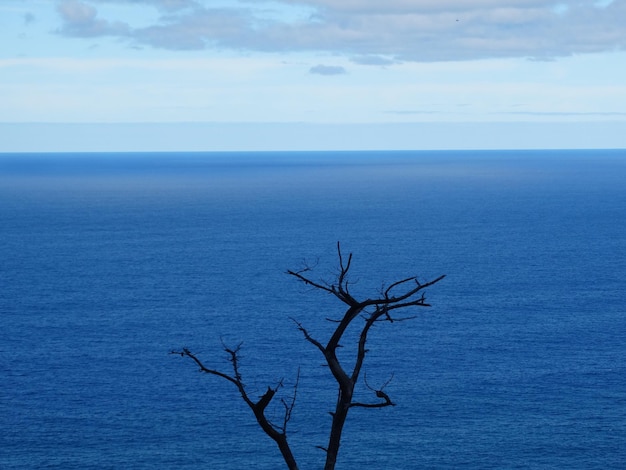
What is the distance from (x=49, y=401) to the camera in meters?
69.9

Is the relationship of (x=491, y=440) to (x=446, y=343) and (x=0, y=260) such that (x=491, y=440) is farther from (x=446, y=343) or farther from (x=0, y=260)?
(x=0, y=260)

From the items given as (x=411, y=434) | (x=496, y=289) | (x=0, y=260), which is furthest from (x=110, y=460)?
(x=0, y=260)

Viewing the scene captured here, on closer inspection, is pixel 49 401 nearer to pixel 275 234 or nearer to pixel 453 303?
pixel 453 303

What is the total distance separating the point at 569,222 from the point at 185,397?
123m

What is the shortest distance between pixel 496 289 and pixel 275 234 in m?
60.4

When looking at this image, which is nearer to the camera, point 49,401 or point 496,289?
point 49,401

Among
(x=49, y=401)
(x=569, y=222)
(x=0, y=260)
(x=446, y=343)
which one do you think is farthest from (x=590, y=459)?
(x=569, y=222)

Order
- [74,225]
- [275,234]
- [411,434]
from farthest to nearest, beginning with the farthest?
1. [74,225]
2. [275,234]
3. [411,434]

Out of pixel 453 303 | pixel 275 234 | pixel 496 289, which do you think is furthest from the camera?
pixel 275 234

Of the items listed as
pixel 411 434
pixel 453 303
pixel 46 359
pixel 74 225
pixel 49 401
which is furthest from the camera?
pixel 74 225

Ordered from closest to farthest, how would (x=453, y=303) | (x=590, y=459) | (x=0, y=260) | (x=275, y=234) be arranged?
(x=590, y=459) < (x=453, y=303) < (x=0, y=260) < (x=275, y=234)

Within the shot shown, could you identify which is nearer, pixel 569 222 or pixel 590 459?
pixel 590 459

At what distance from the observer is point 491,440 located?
62.9 metres

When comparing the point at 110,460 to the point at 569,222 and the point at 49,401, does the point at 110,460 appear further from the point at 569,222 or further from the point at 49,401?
the point at 569,222
